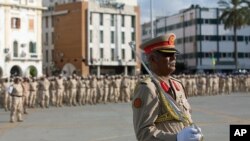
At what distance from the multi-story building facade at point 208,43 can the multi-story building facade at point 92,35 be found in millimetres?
11605

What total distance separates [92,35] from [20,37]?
57.0 feet

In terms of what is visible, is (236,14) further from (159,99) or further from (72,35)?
(159,99)

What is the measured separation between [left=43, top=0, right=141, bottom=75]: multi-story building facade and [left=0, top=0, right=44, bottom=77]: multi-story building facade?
42.1 ft

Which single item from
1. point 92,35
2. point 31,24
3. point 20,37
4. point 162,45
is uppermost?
point 31,24

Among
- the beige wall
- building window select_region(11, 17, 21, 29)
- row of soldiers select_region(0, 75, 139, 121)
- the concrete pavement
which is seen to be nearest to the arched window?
building window select_region(11, 17, 21, 29)

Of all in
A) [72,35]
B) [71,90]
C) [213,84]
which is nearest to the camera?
[71,90]

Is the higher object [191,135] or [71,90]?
[191,135]

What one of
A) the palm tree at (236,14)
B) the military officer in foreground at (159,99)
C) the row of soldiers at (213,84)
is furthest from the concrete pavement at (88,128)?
the palm tree at (236,14)

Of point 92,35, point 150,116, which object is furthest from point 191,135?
point 92,35

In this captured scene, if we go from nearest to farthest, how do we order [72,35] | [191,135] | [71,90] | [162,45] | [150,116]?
[191,135], [150,116], [162,45], [71,90], [72,35]

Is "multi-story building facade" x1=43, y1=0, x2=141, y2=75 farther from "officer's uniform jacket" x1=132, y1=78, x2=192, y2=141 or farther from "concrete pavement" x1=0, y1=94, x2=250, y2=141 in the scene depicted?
"officer's uniform jacket" x1=132, y1=78, x2=192, y2=141

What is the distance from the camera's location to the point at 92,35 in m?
78.2

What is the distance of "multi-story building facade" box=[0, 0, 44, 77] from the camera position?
60594 mm

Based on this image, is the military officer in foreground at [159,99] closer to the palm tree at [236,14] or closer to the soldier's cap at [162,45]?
the soldier's cap at [162,45]
